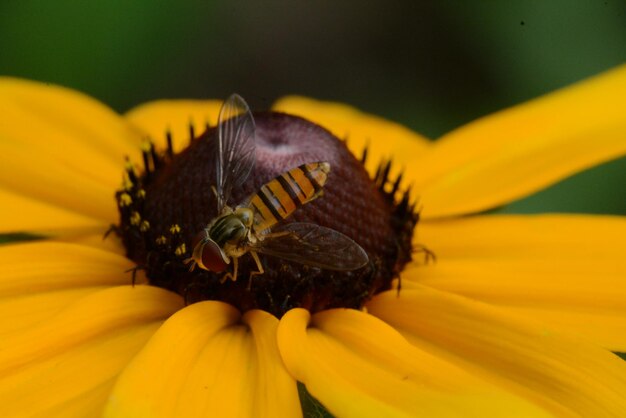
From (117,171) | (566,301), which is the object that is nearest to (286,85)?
(117,171)

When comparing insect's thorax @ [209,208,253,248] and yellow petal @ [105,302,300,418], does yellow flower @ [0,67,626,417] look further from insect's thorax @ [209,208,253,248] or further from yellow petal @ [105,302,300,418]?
insect's thorax @ [209,208,253,248]

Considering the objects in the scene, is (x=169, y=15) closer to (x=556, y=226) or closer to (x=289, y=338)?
(x=556, y=226)

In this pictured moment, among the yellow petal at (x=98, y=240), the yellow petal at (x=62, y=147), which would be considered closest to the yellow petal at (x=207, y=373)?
the yellow petal at (x=98, y=240)

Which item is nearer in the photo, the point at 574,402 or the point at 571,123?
the point at 574,402

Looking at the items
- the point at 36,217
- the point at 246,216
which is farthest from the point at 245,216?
the point at 36,217

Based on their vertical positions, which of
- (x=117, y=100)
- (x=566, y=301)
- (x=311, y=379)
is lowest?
(x=311, y=379)

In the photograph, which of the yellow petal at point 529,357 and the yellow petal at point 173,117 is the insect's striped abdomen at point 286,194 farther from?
the yellow petal at point 173,117

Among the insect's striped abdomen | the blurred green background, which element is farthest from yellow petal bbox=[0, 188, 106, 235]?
the blurred green background
